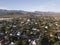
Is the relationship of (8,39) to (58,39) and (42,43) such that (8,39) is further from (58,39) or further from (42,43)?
(58,39)

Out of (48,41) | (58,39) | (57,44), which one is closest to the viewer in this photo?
(57,44)

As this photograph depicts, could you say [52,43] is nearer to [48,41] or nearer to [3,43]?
[48,41]

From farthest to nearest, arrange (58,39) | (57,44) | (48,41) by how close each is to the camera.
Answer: (58,39) → (48,41) → (57,44)

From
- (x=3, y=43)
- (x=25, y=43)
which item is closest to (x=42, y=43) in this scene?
(x=25, y=43)

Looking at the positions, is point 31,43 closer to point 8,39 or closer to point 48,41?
point 48,41

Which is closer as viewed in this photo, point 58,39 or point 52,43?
point 52,43

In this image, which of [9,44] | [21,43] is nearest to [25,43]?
[21,43]

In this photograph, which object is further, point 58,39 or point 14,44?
point 58,39
